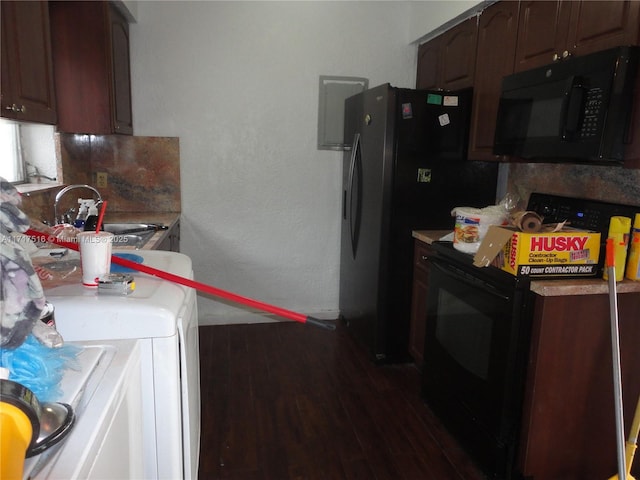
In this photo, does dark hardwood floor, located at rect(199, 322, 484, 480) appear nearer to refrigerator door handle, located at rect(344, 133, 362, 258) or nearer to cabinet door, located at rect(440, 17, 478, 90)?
refrigerator door handle, located at rect(344, 133, 362, 258)

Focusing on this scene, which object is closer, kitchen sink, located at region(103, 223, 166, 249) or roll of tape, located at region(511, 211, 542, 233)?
roll of tape, located at region(511, 211, 542, 233)

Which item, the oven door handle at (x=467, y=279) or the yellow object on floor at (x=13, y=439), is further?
the oven door handle at (x=467, y=279)

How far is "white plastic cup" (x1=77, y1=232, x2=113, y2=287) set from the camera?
1123mm

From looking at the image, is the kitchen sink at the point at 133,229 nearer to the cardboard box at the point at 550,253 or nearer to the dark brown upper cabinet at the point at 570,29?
the cardboard box at the point at 550,253

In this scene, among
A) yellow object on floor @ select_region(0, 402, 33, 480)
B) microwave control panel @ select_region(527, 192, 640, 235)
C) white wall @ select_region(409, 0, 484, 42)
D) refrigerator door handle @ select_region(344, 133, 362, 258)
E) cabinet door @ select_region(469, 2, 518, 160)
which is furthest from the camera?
refrigerator door handle @ select_region(344, 133, 362, 258)

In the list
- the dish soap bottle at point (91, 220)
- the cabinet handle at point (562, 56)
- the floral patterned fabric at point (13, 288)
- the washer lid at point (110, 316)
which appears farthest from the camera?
the dish soap bottle at point (91, 220)

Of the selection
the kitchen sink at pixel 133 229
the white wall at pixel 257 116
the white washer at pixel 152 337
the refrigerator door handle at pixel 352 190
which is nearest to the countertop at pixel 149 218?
the kitchen sink at pixel 133 229

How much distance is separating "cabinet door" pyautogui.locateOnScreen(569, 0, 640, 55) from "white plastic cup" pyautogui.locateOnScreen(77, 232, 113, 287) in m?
1.81

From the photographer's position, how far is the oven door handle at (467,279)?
1.71m

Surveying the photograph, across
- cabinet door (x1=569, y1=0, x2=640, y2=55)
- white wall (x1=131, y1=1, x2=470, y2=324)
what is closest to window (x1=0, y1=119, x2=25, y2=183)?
white wall (x1=131, y1=1, x2=470, y2=324)

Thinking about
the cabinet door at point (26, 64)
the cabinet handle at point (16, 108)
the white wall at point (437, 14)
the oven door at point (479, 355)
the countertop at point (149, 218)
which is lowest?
the oven door at point (479, 355)

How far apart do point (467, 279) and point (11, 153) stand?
2351mm

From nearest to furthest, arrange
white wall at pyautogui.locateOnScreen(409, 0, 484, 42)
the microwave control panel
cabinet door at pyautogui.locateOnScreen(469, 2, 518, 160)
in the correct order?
the microwave control panel, cabinet door at pyautogui.locateOnScreen(469, 2, 518, 160), white wall at pyautogui.locateOnScreen(409, 0, 484, 42)

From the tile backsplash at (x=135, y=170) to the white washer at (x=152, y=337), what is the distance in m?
2.19
